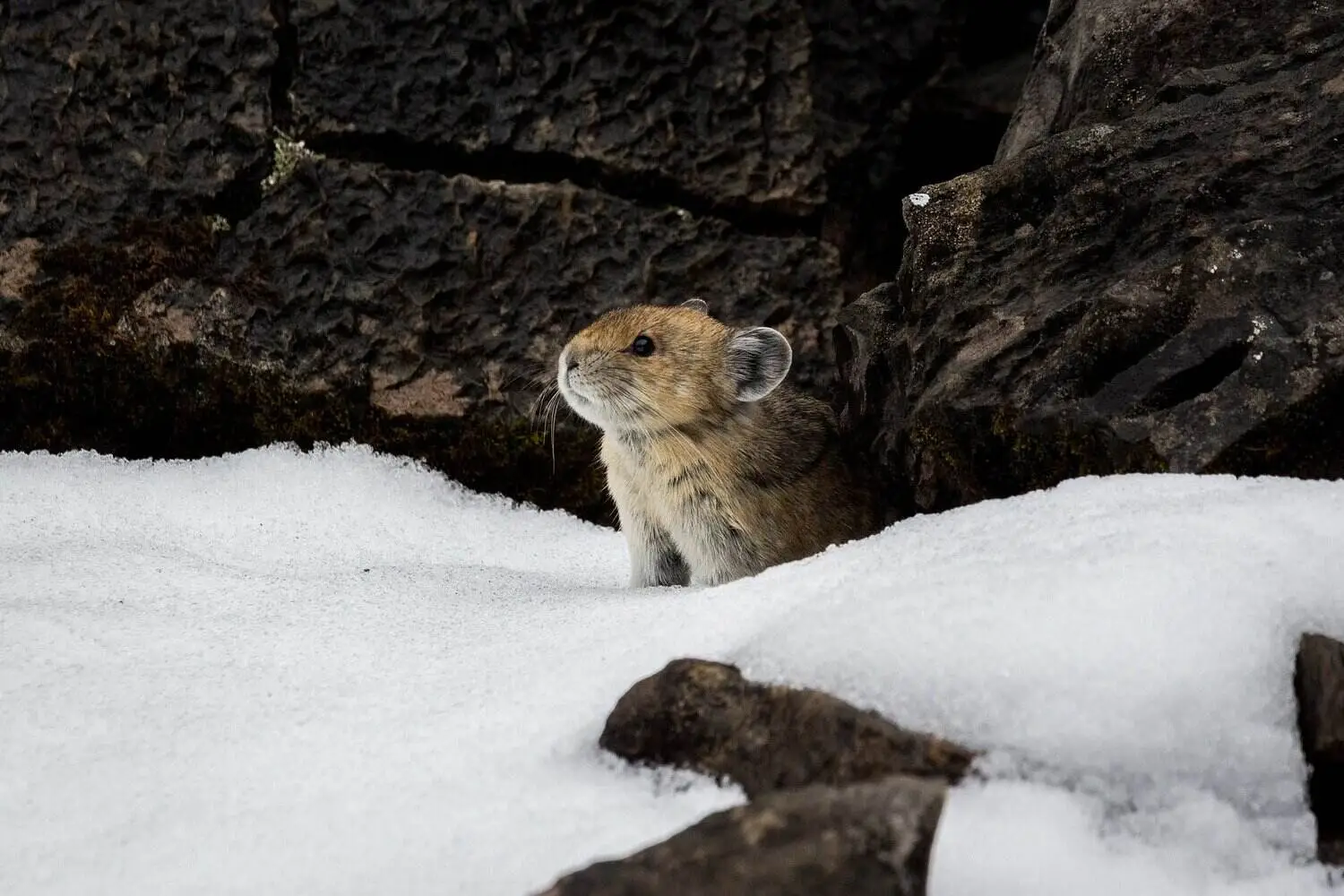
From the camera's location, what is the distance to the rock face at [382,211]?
6.18m

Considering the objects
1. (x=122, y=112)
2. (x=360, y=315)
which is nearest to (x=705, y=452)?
(x=360, y=315)

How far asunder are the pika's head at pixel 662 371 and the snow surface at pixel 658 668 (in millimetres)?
1181

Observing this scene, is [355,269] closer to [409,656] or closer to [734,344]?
[734,344]

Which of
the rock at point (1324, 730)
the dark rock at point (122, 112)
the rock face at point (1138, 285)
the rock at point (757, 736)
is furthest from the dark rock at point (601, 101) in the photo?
the rock at point (1324, 730)

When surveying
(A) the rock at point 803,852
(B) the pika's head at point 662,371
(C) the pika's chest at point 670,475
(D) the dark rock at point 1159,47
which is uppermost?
(D) the dark rock at point 1159,47

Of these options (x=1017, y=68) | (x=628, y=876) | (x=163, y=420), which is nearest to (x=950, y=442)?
(x=628, y=876)

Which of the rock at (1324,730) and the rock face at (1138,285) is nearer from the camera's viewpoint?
the rock at (1324,730)

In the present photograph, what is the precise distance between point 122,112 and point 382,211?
132cm

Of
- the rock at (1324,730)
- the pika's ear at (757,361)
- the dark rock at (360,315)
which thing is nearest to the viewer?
the rock at (1324,730)

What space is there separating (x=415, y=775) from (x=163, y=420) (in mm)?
3879

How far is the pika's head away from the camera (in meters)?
5.17

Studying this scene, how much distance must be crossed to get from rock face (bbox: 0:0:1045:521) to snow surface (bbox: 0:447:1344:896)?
220 centimetres

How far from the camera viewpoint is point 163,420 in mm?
6180

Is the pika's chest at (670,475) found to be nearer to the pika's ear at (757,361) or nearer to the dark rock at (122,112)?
the pika's ear at (757,361)
